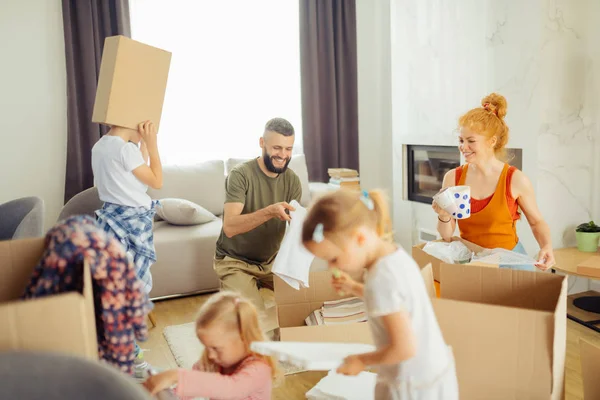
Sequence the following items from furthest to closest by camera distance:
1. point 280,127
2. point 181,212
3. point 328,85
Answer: point 328,85 → point 181,212 → point 280,127

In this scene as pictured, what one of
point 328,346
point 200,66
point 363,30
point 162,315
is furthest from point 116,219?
point 363,30

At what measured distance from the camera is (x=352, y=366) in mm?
1056

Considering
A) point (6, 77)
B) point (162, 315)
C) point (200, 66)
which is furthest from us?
point (200, 66)

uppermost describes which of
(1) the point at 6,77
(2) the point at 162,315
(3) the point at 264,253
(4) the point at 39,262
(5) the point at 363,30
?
(5) the point at 363,30

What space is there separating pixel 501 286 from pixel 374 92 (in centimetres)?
375

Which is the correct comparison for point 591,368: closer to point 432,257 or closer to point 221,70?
point 432,257

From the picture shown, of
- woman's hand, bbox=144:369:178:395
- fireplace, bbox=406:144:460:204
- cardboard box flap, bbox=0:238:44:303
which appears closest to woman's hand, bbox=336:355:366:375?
woman's hand, bbox=144:369:178:395

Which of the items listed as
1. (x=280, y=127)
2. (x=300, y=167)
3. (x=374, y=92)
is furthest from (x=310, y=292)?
(x=374, y=92)

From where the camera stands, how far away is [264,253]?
2.65m

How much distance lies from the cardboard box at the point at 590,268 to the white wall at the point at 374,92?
232 centimetres

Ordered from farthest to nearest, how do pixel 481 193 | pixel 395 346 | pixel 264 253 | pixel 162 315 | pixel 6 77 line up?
pixel 6 77
pixel 162 315
pixel 264 253
pixel 481 193
pixel 395 346

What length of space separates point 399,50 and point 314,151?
1185 mm

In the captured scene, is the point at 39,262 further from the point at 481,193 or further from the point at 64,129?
the point at 64,129

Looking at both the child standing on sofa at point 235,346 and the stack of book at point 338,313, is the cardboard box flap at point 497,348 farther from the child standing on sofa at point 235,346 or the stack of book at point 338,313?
the stack of book at point 338,313
